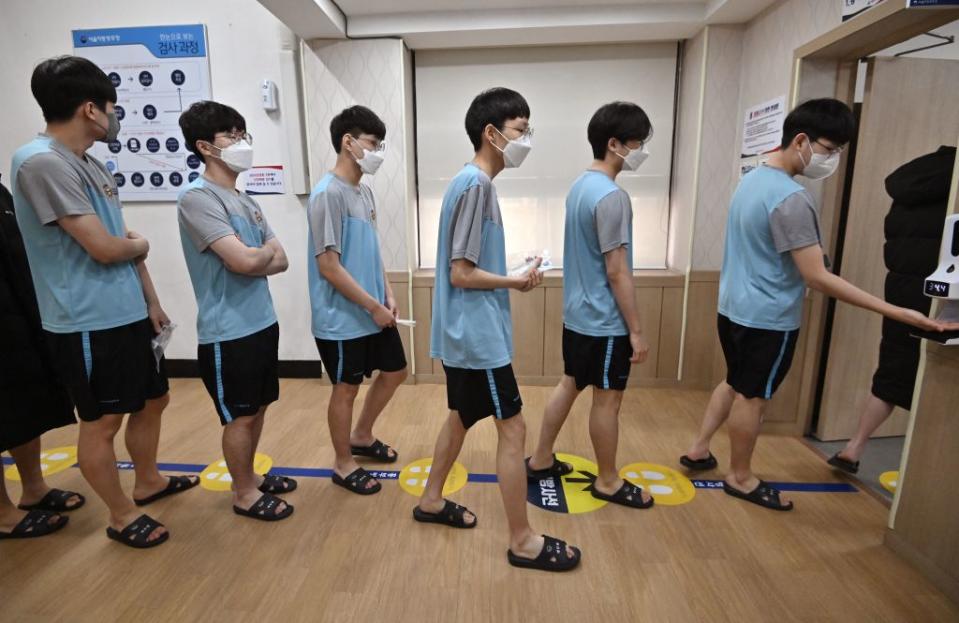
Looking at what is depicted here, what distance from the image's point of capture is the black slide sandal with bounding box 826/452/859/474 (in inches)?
87.6

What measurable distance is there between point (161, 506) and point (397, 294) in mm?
1793

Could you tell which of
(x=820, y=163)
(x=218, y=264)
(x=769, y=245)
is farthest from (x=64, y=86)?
(x=820, y=163)

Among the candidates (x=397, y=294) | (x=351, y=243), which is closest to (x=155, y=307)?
(x=351, y=243)

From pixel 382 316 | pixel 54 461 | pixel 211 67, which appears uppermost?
pixel 211 67

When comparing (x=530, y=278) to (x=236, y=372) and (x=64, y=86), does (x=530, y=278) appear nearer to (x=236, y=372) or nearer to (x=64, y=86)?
(x=236, y=372)

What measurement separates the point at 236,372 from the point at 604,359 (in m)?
1.40

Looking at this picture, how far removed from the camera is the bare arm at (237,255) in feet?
5.48

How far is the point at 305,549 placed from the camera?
1.78 metres

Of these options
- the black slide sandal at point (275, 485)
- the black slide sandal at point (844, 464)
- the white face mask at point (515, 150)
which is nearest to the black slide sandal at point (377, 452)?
the black slide sandal at point (275, 485)

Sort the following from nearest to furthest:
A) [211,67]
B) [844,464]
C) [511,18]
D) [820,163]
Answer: [820,163] < [844,464] < [511,18] < [211,67]

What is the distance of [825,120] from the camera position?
176 cm

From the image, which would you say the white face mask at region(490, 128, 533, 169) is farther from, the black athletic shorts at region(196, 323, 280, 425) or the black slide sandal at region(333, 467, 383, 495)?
the black slide sandal at region(333, 467, 383, 495)

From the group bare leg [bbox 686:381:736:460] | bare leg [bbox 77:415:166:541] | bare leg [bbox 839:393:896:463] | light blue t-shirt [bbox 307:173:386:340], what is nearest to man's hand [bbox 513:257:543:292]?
light blue t-shirt [bbox 307:173:386:340]

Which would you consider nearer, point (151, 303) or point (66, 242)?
point (66, 242)
